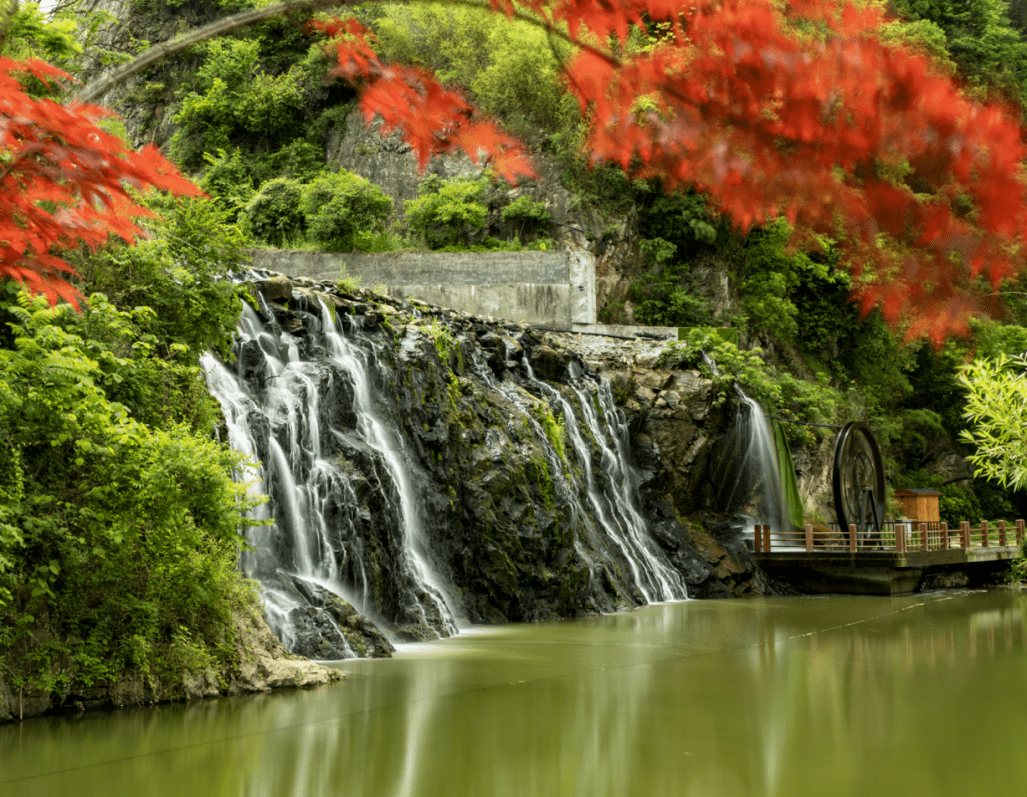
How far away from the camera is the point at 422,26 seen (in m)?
32.7

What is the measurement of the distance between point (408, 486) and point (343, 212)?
13.0 m

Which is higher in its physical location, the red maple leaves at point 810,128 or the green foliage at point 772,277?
the green foliage at point 772,277

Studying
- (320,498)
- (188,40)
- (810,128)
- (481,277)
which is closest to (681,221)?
(481,277)

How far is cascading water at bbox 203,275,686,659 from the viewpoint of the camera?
10523 mm

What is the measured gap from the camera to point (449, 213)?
26.2 meters

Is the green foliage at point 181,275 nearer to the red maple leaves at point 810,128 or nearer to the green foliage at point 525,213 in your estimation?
the red maple leaves at point 810,128

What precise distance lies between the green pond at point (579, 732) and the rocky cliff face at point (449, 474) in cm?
160

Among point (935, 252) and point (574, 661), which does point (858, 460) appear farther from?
point (935, 252)

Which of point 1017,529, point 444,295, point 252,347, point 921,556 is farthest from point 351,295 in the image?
point 1017,529

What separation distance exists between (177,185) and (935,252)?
2349mm

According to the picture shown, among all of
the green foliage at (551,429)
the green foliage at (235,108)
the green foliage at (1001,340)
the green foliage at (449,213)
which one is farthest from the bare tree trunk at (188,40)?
the green foliage at (235,108)

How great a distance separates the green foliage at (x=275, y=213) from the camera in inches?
1046

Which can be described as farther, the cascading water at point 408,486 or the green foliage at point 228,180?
the green foliage at point 228,180

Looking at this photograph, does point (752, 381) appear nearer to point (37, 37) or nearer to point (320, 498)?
point (320, 498)
